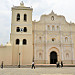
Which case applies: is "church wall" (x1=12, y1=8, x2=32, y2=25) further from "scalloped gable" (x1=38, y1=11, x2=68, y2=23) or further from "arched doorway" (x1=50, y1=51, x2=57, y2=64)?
"arched doorway" (x1=50, y1=51, x2=57, y2=64)

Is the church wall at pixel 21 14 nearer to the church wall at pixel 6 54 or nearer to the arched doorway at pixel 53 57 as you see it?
the church wall at pixel 6 54

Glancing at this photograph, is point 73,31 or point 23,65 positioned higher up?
point 73,31

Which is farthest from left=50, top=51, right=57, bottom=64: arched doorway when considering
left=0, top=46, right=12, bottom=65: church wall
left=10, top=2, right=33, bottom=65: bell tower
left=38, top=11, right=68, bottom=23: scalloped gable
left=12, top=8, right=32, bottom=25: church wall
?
left=0, top=46, right=12, bottom=65: church wall

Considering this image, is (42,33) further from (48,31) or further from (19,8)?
(19,8)

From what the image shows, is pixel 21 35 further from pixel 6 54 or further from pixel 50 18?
pixel 50 18

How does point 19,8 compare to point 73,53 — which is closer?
point 19,8

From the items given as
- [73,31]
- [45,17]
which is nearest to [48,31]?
[45,17]

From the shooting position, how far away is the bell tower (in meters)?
23.0

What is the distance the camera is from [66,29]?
94.0 feet

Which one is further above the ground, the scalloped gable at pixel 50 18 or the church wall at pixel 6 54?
the scalloped gable at pixel 50 18

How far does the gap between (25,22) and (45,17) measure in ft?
18.2

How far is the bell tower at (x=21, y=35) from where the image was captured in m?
23.0

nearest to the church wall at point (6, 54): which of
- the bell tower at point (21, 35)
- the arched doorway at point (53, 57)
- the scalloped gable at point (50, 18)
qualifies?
the bell tower at point (21, 35)

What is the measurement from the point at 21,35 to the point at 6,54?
15.0 ft
